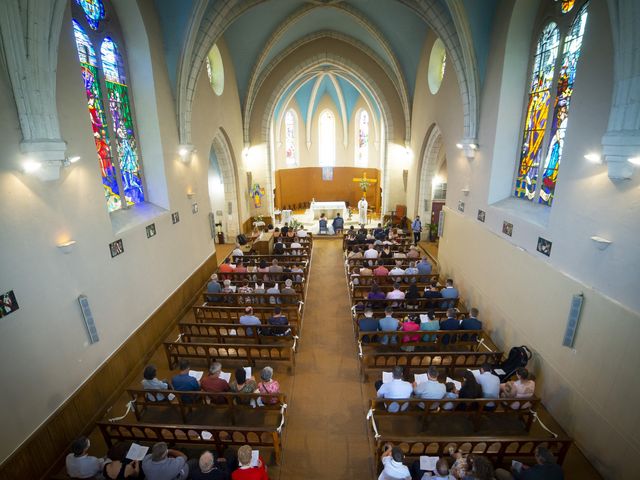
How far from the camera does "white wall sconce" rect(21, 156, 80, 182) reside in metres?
4.52

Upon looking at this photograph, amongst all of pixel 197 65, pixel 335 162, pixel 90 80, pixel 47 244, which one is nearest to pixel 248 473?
pixel 47 244

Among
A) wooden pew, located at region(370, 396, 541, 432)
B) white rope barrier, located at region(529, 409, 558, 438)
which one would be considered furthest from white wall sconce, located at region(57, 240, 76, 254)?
white rope barrier, located at region(529, 409, 558, 438)

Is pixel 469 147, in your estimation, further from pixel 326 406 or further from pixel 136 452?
pixel 136 452

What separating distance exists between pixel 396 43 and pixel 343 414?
14.5 metres

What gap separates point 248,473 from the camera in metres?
3.63

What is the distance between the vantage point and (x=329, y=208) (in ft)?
64.2

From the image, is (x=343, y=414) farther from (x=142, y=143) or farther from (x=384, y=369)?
(x=142, y=143)

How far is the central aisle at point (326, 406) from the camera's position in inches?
185

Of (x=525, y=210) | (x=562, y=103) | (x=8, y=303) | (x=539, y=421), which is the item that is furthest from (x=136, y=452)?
(x=562, y=103)

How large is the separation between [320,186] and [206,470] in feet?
72.4

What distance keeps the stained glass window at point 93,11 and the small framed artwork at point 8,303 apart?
551 cm

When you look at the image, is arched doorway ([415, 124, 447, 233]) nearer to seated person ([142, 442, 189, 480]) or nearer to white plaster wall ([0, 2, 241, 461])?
white plaster wall ([0, 2, 241, 461])

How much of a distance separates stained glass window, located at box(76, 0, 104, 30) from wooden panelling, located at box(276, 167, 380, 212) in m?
16.2

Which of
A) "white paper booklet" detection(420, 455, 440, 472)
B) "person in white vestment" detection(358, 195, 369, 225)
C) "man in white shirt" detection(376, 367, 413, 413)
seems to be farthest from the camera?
"person in white vestment" detection(358, 195, 369, 225)
